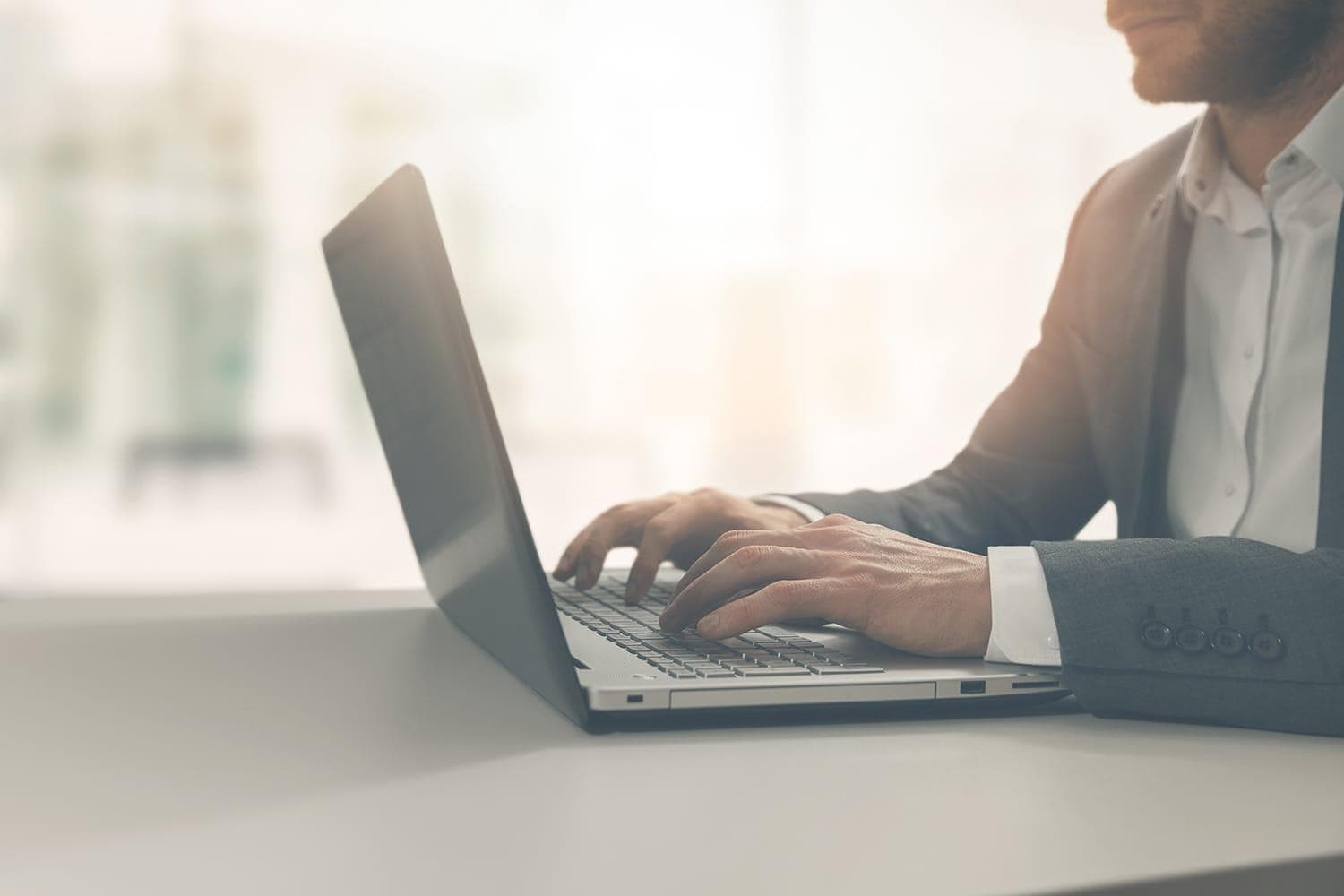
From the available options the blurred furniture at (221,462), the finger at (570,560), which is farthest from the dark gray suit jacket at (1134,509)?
the blurred furniture at (221,462)

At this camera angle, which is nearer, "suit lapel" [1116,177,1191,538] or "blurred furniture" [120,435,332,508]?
"suit lapel" [1116,177,1191,538]

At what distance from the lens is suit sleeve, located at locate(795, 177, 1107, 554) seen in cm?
129

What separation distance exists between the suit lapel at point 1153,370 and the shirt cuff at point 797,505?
1.09 ft

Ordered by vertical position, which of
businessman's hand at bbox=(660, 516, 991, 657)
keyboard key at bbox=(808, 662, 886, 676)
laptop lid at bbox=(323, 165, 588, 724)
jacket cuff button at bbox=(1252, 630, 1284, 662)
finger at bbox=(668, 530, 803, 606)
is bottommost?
jacket cuff button at bbox=(1252, 630, 1284, 662)

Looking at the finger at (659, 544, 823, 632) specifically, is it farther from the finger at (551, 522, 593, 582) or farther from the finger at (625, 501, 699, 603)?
the finger at (551, 522, 593, 582)

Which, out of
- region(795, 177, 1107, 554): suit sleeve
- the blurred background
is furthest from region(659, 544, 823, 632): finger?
the blurred background

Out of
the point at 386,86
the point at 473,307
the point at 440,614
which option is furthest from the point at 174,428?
the point at 440,614

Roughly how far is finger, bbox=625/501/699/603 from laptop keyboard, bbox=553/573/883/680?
0.07ft

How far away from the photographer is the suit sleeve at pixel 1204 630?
0.62 metres

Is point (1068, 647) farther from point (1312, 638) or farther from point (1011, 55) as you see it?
point (1011, 55)

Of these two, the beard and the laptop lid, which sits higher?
the beard

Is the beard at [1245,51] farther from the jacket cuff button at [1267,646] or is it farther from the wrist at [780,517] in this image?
the jacket cuff button at [1267,646]

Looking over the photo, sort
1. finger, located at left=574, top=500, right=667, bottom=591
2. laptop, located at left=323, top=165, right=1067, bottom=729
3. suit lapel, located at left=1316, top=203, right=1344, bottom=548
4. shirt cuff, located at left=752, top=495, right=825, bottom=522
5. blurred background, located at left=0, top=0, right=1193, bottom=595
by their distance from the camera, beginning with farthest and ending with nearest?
blurred background, located at left=0, top=0, right=1193, bottom=595 → shirt cuff, located at left=752, top=495, right=825, bottom=522 → finger, located at left=574, top=500, right=667, bottom=591 → suit lapel, located at left=1316, top=203, right=1344, bottom=548 → laptop, located at left=323, top=165, right=1067, bottom=729

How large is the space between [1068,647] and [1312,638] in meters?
0.14
